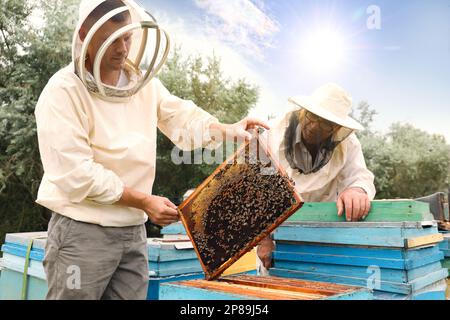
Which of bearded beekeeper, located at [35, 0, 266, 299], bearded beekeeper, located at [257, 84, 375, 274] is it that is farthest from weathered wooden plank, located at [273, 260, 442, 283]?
bearded beekeeper, located at [35, 0, 266, 299]

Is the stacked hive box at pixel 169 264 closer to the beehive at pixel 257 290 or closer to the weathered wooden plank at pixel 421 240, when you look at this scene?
the beehive at pixel 257 290

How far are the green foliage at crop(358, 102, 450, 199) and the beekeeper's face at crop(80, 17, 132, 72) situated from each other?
60.3 ft

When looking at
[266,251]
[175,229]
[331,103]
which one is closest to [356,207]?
[266,251]

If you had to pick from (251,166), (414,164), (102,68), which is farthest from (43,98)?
(414,164)

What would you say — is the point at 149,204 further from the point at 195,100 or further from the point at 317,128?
the point at 195,100

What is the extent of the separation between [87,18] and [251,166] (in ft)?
3.96

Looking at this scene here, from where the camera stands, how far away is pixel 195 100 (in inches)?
584

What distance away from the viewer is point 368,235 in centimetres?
241

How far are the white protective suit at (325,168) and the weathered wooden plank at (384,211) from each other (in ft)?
2.65

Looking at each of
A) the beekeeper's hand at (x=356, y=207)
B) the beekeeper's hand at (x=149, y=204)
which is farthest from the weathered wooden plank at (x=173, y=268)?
the beekeeper's hand at (x=356, y=207)

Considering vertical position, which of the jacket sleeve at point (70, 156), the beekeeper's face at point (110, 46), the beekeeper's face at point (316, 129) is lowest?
the jacket sleeve at point (70, 156)

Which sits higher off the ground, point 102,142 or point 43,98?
point 43,98

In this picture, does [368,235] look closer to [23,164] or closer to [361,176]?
[361,176]

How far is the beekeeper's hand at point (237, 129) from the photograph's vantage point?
2.49 meters
